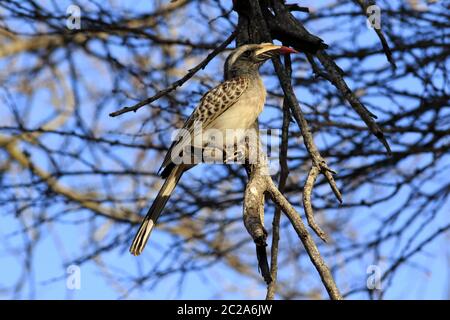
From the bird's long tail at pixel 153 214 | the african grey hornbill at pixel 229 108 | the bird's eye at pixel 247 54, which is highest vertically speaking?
the bird's eye at pixel 247 54

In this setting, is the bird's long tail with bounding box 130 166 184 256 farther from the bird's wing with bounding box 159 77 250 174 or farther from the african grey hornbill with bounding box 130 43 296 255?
the bird's wing with bounding box 159 77 250 174

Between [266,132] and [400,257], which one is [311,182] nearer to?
[266,132]

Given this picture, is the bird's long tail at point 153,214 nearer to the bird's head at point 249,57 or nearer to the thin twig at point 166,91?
the thin twig at point 166,91

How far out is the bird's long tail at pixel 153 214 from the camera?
14.3ft

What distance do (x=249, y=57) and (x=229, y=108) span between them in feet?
1.10

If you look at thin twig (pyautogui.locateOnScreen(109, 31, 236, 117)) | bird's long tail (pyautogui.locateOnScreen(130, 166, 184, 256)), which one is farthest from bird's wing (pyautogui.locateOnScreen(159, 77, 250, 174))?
thin twig (pyautogui.locateOnScreen(109, 31, 236, 117))

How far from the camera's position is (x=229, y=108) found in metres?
5.14

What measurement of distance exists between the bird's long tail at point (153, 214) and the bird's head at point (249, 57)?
79cm

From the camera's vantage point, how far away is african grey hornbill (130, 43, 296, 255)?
15.6 ft

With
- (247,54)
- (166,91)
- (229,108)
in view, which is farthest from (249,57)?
(166,91)

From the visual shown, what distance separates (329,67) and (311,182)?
0.87 metres

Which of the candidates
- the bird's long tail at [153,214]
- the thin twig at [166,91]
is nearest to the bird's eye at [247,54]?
the thin twig at [166,91]
